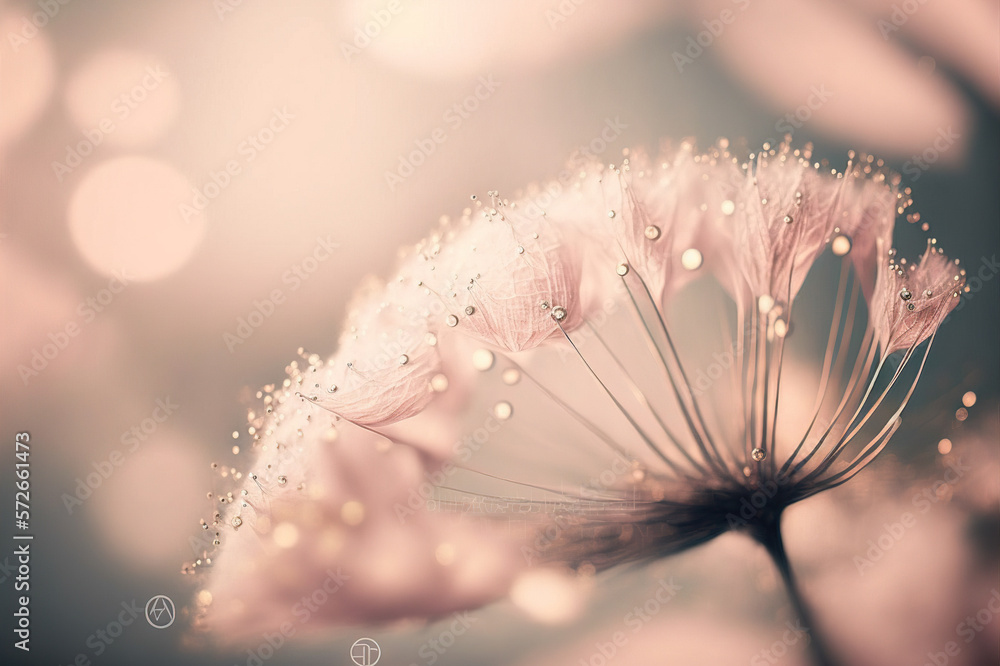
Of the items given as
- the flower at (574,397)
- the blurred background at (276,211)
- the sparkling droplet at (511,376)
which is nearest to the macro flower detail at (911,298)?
the flower at (574,397)

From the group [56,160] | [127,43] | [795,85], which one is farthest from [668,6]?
[56,160]

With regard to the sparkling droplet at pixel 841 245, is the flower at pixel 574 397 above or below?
below

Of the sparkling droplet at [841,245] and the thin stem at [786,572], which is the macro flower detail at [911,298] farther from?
the thin stem at [786,572]

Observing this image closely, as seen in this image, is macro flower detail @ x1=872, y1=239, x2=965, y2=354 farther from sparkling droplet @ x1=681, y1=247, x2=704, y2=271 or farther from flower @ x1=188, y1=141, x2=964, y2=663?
sparkling droplet @ x1=681, y1=247, x2=704, y2=271

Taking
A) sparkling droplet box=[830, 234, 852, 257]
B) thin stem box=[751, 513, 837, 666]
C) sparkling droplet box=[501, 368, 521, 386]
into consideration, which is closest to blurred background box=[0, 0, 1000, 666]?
thin stem box=[751, 513, 837, 666]

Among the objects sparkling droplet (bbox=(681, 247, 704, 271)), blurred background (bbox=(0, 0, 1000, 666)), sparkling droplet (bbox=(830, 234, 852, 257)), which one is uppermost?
sparkling droplet (bbox=(830, 234, 852, 257))

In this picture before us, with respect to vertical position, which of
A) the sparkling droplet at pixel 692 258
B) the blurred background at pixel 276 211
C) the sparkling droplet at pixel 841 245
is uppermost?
the sparkling droplet at pixel 841 245

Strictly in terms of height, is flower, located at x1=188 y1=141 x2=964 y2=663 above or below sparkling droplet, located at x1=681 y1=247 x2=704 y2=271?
below
